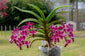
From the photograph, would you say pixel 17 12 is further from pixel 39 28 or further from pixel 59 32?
pixel 59 32

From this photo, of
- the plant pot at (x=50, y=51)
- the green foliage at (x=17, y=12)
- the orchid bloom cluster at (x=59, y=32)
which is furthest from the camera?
the green foliage at (x=17, y=12)

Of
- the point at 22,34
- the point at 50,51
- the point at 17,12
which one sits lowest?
the point at 50,51

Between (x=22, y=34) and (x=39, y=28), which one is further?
(x=39, y=28)

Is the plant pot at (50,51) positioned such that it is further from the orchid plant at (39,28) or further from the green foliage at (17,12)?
the green foliage at (17,12)

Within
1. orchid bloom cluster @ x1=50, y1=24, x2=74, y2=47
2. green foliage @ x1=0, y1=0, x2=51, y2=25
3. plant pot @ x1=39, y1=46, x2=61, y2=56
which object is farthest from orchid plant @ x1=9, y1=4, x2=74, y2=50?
green foliage @ x1=0, y1=0, x2=51, y2=25

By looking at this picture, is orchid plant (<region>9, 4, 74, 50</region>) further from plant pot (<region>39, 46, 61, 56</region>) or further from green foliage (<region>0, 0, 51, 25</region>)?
green foliage (<region>0, 0, 51, 25</region>)

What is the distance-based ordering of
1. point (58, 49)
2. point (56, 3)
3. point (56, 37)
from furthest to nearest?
1. point (56, 3)
2. point (58, 49)
3. point (56, 37)

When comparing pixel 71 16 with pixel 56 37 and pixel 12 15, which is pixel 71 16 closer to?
pixel 12 15

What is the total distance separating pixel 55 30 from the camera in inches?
110

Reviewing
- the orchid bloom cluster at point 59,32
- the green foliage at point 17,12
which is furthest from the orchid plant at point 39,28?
the green foliage at point 17,12

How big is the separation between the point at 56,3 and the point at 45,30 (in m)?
24.1

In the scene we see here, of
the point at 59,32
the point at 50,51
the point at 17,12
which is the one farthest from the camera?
the point at 17,12

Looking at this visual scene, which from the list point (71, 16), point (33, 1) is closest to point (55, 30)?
point (33, 1)

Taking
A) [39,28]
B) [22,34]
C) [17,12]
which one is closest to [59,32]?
[39,28]
